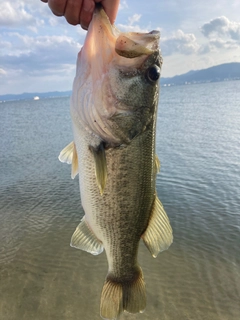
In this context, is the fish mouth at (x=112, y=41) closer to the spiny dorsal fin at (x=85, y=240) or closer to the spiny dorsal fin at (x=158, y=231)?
the spiny dorsal fin at (x=158, y=231)

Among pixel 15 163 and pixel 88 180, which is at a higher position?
pixel 88 180

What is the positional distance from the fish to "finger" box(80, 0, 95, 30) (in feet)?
0.23

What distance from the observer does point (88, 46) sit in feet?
7.43

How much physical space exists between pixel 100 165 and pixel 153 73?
0.81 m

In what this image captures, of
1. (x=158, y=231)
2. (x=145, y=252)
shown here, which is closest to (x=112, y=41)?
(x=158, y=231)

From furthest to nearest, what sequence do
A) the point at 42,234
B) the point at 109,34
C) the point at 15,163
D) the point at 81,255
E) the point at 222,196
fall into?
the point at 15,163
the point at 222,196
the point at 42,234
the point at 81,255
the point at 109,34

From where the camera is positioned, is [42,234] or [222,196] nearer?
[42,234]

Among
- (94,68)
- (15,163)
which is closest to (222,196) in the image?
(94,68)

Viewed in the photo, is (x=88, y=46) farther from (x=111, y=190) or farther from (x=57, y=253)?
(x=57, y=253)

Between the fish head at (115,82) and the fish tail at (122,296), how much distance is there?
57.2 inches

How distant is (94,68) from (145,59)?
39 centimetres

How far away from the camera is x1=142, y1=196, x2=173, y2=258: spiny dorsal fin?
284cm

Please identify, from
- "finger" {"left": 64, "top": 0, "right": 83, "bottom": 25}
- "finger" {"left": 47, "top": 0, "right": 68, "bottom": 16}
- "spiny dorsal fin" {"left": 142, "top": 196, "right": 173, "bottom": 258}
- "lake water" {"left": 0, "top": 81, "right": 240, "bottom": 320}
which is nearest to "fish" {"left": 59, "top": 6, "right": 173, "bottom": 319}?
"spiny dorsal fin" {"left": 142, "top": 196, "right": 173, "bottom": 258}

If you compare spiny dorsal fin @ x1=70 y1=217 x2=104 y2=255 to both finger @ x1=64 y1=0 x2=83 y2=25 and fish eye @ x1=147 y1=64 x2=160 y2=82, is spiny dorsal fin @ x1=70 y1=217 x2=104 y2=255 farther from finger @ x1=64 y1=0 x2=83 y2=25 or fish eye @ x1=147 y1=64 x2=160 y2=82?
finger @ x1=64 y1=0 x2=83 y2=25
